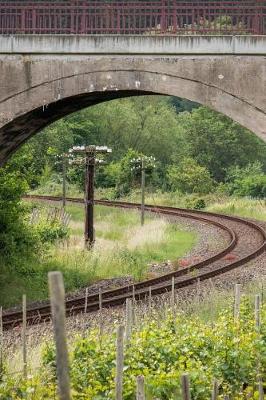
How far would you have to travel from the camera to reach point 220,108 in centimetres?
1238

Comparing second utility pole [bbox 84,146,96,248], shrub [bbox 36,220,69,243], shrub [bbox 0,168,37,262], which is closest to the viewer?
shrub [bbox 0,168,37,262]

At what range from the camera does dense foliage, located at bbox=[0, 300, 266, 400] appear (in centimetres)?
757

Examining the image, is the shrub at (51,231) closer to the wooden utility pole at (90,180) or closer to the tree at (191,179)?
the wooden utility pole at (90,180)

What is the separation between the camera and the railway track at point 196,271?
1408cm

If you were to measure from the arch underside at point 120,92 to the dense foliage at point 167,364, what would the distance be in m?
4.08

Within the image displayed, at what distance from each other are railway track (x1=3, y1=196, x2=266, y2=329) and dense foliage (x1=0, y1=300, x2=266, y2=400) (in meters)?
3.30

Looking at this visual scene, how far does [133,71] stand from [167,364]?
5.56 meters

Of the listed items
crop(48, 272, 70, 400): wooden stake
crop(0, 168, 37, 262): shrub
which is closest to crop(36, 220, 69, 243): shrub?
crop(0, 168, 37, 262): shrub

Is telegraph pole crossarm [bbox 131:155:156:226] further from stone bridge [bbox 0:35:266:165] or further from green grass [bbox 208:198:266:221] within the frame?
stone bridge [bbox 0:35:266:165]

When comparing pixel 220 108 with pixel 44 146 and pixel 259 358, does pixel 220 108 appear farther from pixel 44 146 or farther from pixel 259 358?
pixel 44 146

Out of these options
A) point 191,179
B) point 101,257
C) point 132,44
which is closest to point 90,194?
point 101,257

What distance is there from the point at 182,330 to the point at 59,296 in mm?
5992

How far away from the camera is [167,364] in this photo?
27.4ft

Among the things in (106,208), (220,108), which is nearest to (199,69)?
(220,108)
